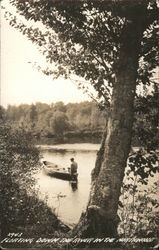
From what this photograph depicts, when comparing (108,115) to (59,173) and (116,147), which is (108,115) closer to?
(116,147)

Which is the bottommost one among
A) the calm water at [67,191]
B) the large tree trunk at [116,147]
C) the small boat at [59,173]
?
the calm water at [67,191]

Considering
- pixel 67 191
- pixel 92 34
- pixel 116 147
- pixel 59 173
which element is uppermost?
pixel 92 34

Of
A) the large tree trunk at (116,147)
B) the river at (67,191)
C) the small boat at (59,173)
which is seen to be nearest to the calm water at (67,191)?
the river at (67,191)

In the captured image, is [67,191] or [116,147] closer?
[116,147]

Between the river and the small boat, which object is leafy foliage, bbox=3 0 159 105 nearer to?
the river

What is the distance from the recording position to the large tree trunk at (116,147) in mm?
7777

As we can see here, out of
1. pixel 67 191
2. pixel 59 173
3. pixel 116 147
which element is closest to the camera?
pixel 116 147

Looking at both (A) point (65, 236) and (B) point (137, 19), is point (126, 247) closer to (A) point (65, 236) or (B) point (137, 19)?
(A) point (65, 236)

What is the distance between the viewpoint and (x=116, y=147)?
7859 mm

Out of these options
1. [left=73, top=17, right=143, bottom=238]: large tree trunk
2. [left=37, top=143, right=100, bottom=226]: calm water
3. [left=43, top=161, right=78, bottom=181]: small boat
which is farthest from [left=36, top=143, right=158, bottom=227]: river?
[left=73, top=17, right=143, bottom=238]: large tree trunk

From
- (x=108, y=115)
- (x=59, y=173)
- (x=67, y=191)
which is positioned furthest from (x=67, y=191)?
(x=108, y=115)

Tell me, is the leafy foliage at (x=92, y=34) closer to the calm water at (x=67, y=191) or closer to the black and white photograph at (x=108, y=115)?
the black and white photograph at (x=108, y=115)

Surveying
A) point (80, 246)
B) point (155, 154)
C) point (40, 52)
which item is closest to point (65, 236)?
point (80, 246)

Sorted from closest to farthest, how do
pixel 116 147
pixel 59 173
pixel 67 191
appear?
pixel 116 147 < pixel 67 191 < pixel 59 173
